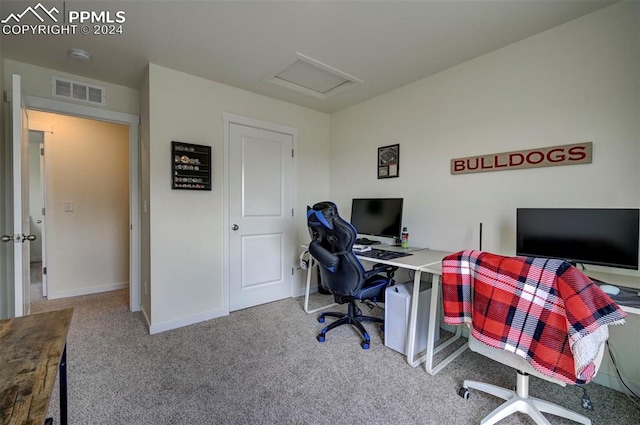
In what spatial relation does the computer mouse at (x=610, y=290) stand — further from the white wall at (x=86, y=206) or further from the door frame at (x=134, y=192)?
the white wall at (x=86, y=206)

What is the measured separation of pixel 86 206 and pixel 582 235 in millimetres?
4972

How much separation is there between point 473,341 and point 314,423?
939 millimetres

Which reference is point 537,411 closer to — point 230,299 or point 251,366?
point 251,366

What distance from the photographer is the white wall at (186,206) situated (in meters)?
2.55

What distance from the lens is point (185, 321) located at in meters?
2.70

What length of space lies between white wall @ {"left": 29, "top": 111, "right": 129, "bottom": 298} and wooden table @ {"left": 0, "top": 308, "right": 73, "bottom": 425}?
2.99m

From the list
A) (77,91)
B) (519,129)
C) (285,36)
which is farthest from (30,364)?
(519,129)

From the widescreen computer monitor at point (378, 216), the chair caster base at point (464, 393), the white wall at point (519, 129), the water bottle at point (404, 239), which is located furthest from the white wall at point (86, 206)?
the chair caster base at point (464, 393)

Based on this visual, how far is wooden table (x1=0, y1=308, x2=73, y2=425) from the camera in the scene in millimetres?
702

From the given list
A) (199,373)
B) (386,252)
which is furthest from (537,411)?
(199,373)

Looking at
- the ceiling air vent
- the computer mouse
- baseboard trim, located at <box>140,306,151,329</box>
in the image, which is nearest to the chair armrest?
the computer mouse

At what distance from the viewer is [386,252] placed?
2498mm

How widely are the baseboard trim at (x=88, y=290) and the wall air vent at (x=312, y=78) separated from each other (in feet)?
11.1

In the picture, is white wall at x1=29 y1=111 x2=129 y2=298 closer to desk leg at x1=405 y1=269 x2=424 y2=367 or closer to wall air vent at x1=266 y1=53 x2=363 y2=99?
wall air vent at x1=266 y1=53 x2=363 y2=99
